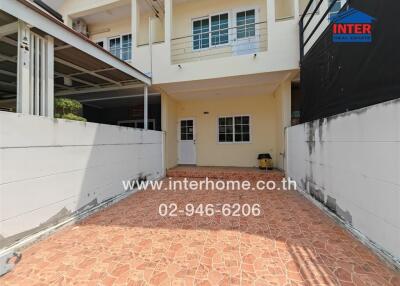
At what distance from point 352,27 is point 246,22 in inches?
178

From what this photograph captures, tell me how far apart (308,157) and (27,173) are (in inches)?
207

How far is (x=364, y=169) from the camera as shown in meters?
2.57

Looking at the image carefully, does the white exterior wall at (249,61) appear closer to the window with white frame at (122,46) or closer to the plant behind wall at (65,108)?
the window with white frame at (122,46)

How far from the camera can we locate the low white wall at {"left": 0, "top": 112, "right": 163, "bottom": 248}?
244 cm

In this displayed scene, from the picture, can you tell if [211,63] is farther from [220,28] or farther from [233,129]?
[233,129]

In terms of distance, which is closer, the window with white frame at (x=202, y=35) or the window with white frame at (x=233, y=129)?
the window with white frame at (x=202, y=35)

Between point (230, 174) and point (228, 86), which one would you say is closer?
point (230, 174)

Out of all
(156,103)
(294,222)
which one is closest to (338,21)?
(294,222)

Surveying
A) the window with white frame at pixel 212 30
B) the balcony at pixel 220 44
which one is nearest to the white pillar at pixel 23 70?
the balcony at pixel 220 44

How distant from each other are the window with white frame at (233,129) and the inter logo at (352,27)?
4729 millimetres

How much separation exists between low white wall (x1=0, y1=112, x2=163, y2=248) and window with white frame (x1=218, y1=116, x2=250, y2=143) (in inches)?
182

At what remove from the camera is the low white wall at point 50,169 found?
96.0 inches

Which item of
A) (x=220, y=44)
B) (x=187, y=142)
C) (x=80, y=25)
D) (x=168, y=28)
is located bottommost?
(x=187, y=142)

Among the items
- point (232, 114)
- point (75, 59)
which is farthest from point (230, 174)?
point (75, 59)
